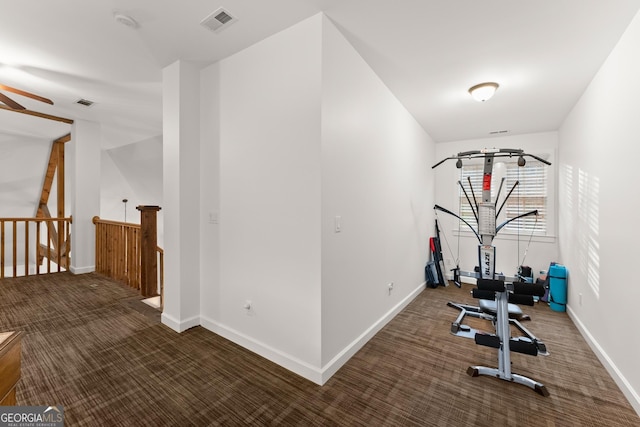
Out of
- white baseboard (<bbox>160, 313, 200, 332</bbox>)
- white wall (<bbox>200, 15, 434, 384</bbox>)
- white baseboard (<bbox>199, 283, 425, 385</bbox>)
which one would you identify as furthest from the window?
white baseboard (<bbox>160, 313, 200, 332</bbox>)

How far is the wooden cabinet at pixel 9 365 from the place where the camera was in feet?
2.93

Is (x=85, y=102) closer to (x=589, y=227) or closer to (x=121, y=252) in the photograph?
(x=121, y=252)

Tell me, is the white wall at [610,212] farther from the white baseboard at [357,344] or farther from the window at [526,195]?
the white baseboard at [357,344]

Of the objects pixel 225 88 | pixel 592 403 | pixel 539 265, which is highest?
pixel 225 88

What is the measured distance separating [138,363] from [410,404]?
6.69 ft

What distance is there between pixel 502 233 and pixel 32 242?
982cm

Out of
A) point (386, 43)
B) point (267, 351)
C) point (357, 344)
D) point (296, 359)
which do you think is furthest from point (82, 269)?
point (386, 43)

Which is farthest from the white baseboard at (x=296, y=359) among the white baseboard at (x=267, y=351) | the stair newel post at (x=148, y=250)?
the stair newel post at (x=148, y=250)

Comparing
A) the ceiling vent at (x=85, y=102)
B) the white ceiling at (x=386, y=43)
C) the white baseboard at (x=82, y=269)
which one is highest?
the ceiling vent at (x=85, y=102)

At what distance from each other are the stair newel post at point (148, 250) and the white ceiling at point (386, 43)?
1.54m

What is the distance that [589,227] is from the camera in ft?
9.20

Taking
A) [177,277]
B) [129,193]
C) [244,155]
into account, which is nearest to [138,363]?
[177,277]

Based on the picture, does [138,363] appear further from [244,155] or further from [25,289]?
[25,289]

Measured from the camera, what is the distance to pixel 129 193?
7.56 metres
